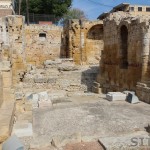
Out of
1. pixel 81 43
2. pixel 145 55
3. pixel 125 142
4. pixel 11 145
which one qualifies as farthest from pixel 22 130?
pixel 81 43

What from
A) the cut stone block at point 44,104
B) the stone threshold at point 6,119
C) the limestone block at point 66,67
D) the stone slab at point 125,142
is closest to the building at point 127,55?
the limestone block at point 66,67

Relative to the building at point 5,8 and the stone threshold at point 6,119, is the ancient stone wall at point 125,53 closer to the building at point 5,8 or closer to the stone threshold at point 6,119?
the stone threshold at point 6,119

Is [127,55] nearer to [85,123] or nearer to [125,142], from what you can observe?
[85,123]

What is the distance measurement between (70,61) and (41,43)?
20.3 ft

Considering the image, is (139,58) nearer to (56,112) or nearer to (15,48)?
(56,112)

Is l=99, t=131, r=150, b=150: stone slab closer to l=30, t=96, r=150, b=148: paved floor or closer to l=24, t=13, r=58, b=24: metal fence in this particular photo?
l=30, t=96, r=150, b=148: paved floor

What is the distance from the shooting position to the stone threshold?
5.91m

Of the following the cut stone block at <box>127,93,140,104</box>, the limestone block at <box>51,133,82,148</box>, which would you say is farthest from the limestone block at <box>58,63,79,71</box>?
the limestone block at <box>51,133,82,148</box>

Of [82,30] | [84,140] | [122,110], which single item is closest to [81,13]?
[82,30]

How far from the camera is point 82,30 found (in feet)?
85.8

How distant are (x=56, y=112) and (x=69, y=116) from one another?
85cm

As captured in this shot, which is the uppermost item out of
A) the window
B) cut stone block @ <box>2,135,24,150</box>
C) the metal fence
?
the metal fence

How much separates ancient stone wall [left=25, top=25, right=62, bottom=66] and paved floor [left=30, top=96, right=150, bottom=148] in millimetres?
15875

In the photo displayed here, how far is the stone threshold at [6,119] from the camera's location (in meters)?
5.91
